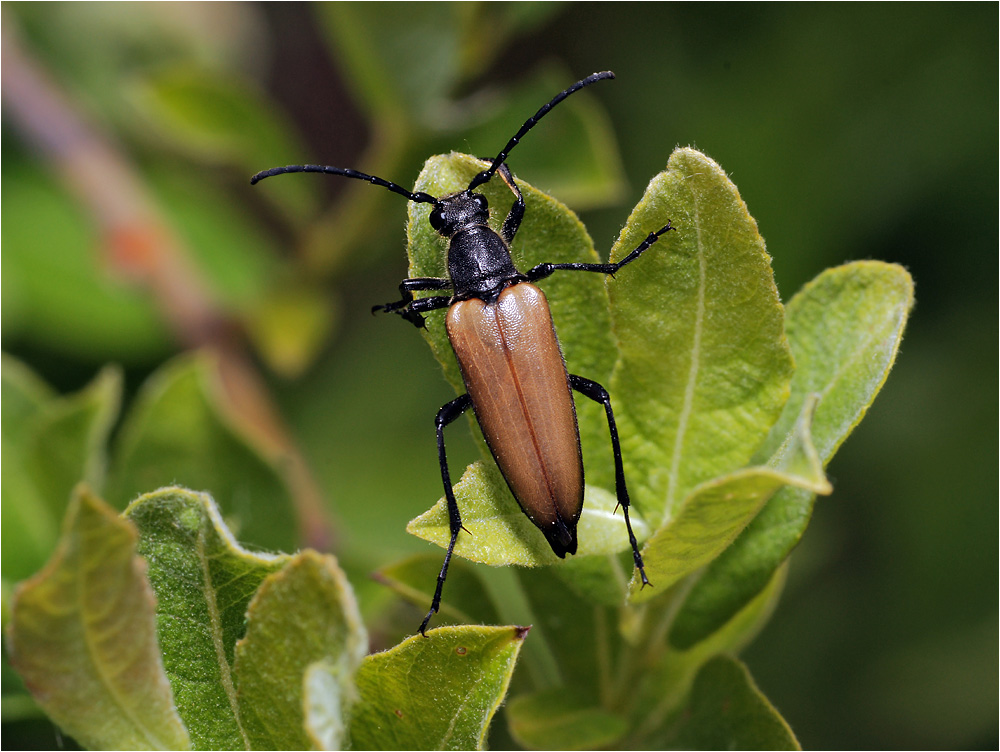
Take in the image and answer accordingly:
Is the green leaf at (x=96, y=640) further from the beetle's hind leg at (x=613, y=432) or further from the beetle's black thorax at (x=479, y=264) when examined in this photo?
the beetle's black thorax at (x=479, y=264)

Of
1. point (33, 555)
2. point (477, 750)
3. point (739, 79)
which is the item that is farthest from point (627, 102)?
point (477, 750)

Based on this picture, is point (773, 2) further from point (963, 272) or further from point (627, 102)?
point (963, 272)

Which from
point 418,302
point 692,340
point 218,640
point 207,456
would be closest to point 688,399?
point 692,340

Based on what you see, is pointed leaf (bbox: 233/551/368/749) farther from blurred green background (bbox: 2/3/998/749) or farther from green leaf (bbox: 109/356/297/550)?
blurred green background (bbox: 2/3/998/749)

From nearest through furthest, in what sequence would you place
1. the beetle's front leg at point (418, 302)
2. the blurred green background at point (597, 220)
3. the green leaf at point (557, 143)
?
the beetle's front leg at point (418, 302)
the green leaf at point (557, 143)
the blurred green background at point (597, 220)

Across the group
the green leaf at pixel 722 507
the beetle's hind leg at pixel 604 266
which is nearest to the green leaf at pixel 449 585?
the green leaf at pixel 722 507

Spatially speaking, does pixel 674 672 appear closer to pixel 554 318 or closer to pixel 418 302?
pixel 554 318
